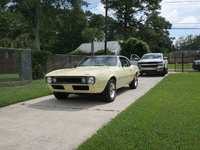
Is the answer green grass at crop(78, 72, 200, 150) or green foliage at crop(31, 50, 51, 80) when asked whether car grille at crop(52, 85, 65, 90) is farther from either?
green foliage at crop(31, 50, 51, 80)

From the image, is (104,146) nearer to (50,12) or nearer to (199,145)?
(199,145)

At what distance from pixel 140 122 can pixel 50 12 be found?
24.3 m

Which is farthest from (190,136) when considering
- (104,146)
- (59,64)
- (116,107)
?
(59,64)

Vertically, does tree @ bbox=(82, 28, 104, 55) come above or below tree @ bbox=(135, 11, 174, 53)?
below

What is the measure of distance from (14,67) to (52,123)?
6.78 m

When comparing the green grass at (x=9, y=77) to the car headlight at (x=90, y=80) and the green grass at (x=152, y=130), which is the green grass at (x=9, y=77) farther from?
the green grass at (x=152, y=130)

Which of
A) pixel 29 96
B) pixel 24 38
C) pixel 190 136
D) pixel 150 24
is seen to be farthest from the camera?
pixel 150 24

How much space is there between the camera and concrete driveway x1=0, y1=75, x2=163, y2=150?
11.1 ft

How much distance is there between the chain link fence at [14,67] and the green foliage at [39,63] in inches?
75.3

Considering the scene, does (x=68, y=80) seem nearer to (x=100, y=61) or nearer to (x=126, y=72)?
(x=100, y=61)

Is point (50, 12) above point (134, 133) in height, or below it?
above

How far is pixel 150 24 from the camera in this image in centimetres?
5034

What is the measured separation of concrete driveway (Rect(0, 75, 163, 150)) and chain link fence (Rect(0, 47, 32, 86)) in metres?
3.70

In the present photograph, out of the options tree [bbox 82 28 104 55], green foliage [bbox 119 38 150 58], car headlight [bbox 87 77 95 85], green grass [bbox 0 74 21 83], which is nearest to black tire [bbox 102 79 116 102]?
car headlight [bbox 87 77 95 85]
